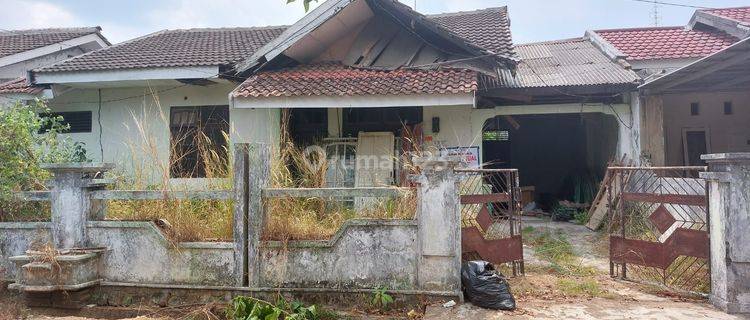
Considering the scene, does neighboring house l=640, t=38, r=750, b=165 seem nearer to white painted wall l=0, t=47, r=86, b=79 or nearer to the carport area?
the carport area

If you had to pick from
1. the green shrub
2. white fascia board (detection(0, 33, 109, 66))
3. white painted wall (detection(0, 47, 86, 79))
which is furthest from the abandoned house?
white painted wall (detection(0, 47, 86, 79))

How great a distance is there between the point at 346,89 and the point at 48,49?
10.7 meters

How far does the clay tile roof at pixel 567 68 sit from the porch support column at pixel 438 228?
4643 mm

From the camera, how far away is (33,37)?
13961mm

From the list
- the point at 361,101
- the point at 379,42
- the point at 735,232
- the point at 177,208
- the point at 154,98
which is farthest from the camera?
the point at 154,98

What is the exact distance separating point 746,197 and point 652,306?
1.33 metres

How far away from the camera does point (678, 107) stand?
420 inches

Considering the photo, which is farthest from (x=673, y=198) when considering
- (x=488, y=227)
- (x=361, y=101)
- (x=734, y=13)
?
(x=734, y=13)

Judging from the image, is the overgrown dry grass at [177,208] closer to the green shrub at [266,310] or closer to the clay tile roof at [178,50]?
the green shrub at [266,310]

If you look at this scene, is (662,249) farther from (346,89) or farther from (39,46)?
(39,46)

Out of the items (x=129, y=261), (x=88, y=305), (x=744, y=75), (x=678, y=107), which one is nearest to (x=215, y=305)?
(x=129, y=261)

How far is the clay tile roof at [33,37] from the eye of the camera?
12781mm

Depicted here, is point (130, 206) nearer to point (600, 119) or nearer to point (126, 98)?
point (126, 98)

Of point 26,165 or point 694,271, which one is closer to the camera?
point 694,271
